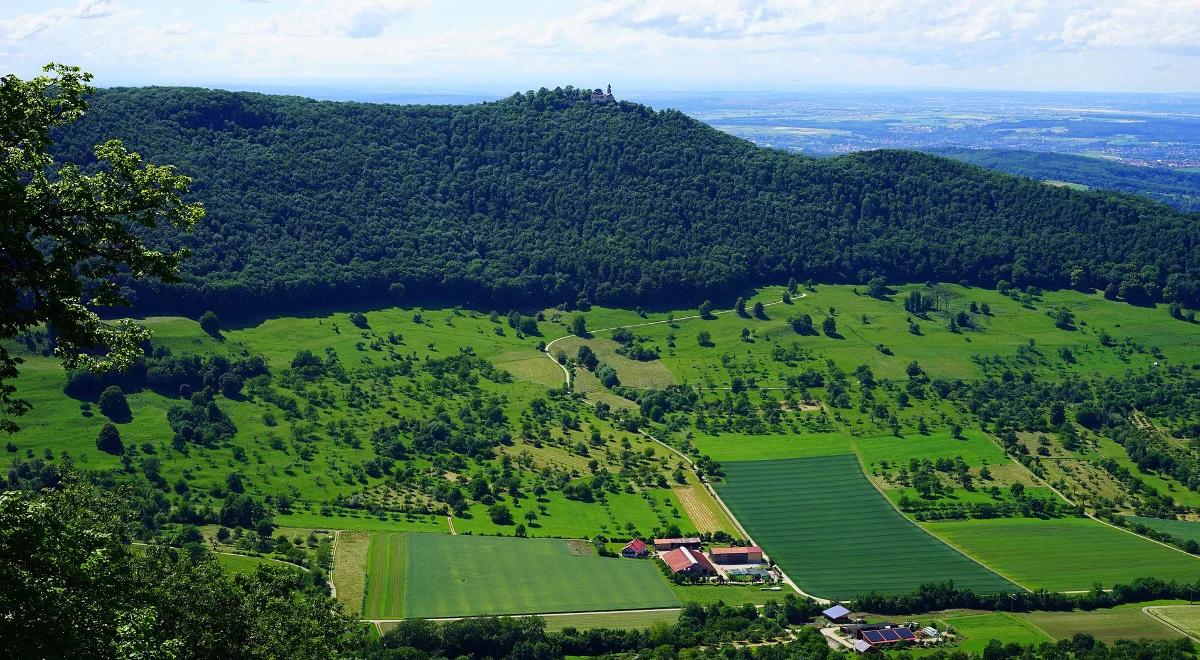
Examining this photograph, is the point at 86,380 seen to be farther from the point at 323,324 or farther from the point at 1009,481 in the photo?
the point at 1009,481

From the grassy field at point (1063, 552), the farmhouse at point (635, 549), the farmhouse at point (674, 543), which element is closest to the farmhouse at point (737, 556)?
the farmhouse at point (674, 543)

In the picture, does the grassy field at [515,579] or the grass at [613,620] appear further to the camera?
the grassy field at [515,579]

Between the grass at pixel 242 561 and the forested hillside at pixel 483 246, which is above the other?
the forested hillside at pixel 483 246

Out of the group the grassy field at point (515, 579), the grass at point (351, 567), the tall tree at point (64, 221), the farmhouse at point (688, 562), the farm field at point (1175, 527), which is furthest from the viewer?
the farm field at point (1175, 527)

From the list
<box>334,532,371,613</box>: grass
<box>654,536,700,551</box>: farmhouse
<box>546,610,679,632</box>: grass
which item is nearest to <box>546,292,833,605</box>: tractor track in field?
<box>654,536,700,551</box>: farmhouse

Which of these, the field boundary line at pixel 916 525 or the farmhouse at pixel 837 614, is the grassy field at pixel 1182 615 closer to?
the field boundary line at pixel 916 525

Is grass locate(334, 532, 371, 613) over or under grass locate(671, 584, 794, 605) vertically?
over

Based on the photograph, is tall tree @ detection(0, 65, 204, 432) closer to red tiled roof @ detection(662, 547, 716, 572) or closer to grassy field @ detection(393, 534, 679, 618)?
grassy field @ detection(393, 534, 679, 618)
